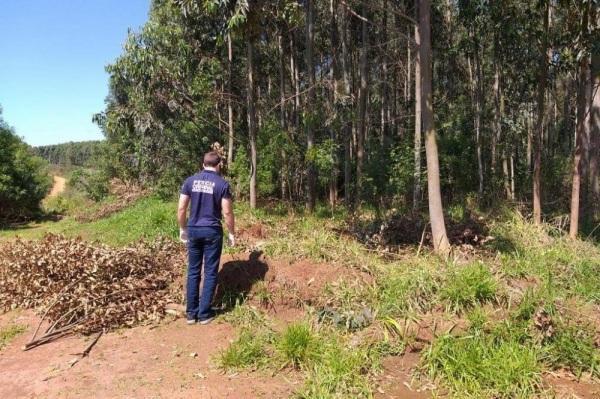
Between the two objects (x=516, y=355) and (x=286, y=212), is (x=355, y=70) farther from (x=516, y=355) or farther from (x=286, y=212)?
(x=516, y=355)

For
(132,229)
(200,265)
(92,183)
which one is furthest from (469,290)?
(92,183)

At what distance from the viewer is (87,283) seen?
18.6ft

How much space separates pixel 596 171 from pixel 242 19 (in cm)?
834

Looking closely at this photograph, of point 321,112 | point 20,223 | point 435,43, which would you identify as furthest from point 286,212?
point 20,223

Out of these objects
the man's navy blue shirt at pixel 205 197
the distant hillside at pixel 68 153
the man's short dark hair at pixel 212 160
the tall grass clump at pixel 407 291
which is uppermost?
the distant hillside at pixel 68 153

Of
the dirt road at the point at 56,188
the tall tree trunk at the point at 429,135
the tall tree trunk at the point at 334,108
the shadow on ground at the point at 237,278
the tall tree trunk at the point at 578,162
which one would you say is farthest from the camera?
the dirt road at the point at 56,188

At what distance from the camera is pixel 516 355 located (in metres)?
3.86

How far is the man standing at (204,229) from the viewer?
5.09 metres

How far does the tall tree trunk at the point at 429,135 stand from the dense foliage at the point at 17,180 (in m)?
18.3

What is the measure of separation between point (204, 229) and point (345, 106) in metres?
8.47

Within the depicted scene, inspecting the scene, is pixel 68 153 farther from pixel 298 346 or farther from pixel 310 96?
pixel 298 346

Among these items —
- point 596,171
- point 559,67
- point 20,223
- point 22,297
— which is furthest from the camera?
point 20,223

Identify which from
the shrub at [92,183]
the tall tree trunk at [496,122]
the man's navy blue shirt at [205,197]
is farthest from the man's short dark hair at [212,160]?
the shrub at [92,183]

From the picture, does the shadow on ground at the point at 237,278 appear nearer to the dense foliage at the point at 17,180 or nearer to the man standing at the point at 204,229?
the man standing at the point at 204,229
